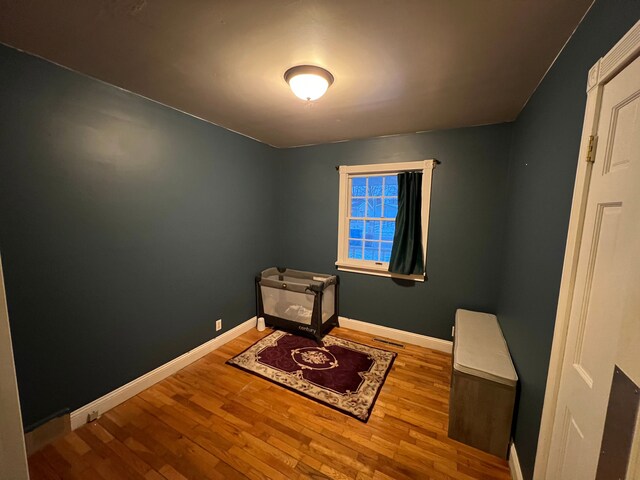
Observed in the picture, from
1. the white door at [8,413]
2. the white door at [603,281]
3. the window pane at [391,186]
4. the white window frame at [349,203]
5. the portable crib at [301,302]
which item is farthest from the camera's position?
the window pane at [391,186]

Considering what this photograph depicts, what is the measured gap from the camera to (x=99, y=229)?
1760 mm

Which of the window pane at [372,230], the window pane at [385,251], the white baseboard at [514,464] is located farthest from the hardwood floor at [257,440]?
the window pane at [372,230]

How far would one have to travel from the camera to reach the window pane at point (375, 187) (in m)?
3.08

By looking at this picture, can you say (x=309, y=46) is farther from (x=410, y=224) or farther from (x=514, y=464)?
(x=514, y=464)

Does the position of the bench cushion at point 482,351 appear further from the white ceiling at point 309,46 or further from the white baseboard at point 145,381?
the white baseboard at point 145,381

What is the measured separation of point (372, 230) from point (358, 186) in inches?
23.6

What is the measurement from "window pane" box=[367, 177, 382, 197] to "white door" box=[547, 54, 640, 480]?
87.6 inches

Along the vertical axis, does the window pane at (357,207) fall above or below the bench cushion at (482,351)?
above

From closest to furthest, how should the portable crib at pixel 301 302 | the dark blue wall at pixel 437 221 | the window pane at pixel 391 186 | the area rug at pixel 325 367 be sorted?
the area rug at pixel 325 367 → the dark blue wall at pixel 437 221 → the portable crib at pixel 301 302 → the window pane at pixel 391 186

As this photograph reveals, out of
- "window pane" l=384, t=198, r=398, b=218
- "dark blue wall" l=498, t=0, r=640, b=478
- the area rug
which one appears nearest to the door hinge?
"dark blue wall" l=498, t=0, r=640, b=478

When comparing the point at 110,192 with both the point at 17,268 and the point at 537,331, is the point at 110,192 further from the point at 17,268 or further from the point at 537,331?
the point at 537,331

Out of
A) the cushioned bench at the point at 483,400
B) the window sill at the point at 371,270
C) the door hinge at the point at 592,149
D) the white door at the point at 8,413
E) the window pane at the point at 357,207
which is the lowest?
the cushioned bench at the point at 483,400

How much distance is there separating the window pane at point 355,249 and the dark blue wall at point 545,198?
1.66 meters

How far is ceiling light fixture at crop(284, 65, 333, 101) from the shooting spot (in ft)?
4.98
